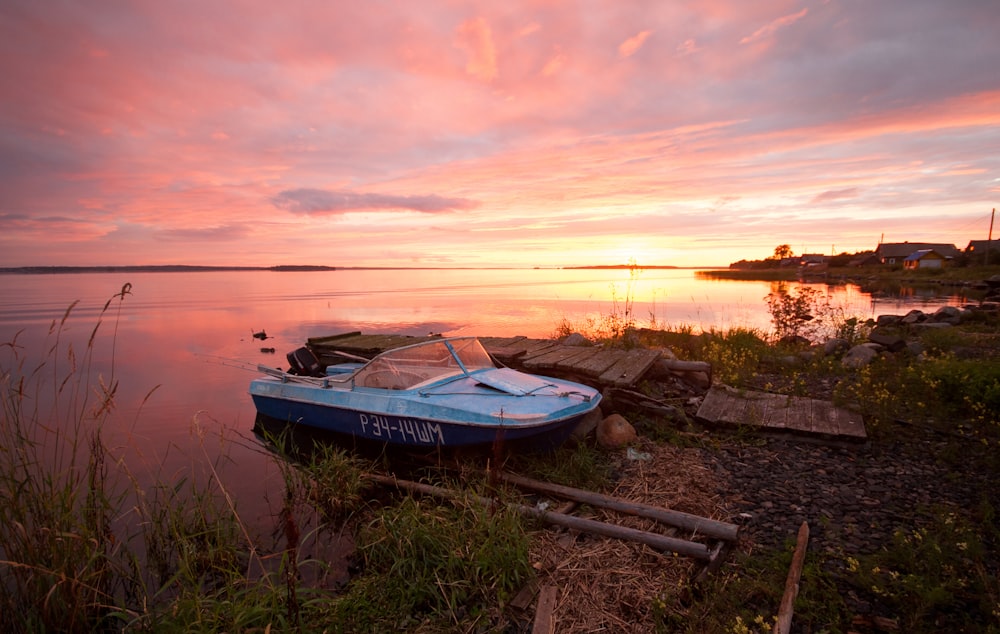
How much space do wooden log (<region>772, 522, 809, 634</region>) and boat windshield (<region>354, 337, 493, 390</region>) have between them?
4.52 metres

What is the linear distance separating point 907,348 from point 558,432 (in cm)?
938

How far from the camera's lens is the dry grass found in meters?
3.65

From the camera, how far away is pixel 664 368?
9156 millimetres

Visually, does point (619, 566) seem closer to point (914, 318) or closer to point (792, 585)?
point (792, 585)

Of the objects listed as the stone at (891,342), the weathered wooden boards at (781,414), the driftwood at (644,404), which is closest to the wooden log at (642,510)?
the driftwood at (644,404)

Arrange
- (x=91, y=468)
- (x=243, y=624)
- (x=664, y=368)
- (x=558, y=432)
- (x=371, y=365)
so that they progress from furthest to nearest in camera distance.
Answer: (x=664, y=368), (x=371, y=365), (x=558, y=432), (x=91, y=468), (x=243, y=624)

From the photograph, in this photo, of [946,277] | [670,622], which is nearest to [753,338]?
[670,622]

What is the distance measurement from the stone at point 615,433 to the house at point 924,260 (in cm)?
7970

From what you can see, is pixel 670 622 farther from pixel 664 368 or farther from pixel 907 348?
pixel 907 348

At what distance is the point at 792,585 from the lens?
11.6 ft

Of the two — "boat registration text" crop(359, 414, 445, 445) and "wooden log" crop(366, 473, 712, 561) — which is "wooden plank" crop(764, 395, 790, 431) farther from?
"boat registration text" crop(359, 414, 445, 445)

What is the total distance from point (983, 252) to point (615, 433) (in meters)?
76.1

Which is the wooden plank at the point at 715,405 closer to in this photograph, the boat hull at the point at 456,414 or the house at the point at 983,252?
the boat hull at the point at 456,414

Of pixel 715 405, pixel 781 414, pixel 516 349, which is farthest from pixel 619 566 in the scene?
pixel 516 349
